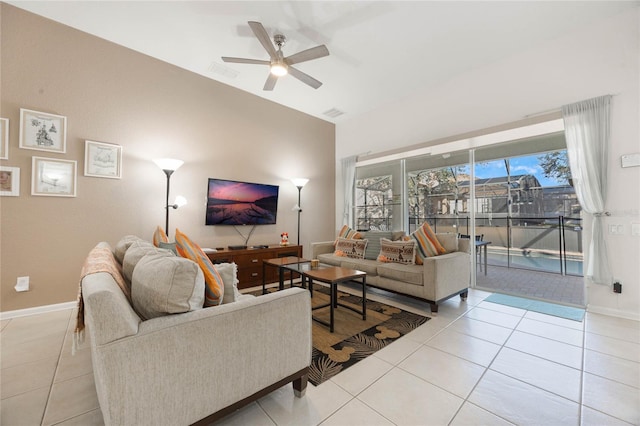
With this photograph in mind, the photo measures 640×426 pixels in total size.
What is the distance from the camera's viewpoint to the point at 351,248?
4070 millimetres

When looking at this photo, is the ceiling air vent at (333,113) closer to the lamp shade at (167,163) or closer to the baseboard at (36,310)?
the lamp shade at (167,163)

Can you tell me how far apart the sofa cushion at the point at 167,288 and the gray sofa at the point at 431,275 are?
2416 mm

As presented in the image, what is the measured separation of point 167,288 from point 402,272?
258 cm

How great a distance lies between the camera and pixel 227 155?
423cm

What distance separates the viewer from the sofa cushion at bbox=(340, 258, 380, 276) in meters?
3.43

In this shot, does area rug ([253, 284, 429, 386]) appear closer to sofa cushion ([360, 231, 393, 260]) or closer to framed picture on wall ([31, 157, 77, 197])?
sofa cushion ([360, 231, 393, 260])

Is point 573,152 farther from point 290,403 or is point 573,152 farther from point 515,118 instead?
point 290,403

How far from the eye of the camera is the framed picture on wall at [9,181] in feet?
8.67

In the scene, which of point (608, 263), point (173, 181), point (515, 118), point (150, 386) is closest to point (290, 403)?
point (150, 386)

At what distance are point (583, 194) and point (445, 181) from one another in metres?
1.73

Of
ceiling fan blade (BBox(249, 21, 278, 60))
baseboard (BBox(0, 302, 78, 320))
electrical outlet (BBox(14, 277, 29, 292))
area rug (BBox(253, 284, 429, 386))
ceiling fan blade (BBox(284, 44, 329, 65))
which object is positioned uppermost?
ceiling fan blade (BBox(249, 21, 278, 60))

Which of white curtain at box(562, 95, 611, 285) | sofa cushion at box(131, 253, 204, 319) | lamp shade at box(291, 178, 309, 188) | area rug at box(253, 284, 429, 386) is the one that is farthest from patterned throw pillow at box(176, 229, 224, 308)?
white curtain at box(562, 95, 611, 285)

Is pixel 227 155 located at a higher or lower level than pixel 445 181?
higher

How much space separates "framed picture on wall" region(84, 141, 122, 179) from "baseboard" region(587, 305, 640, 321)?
583 centimetres
